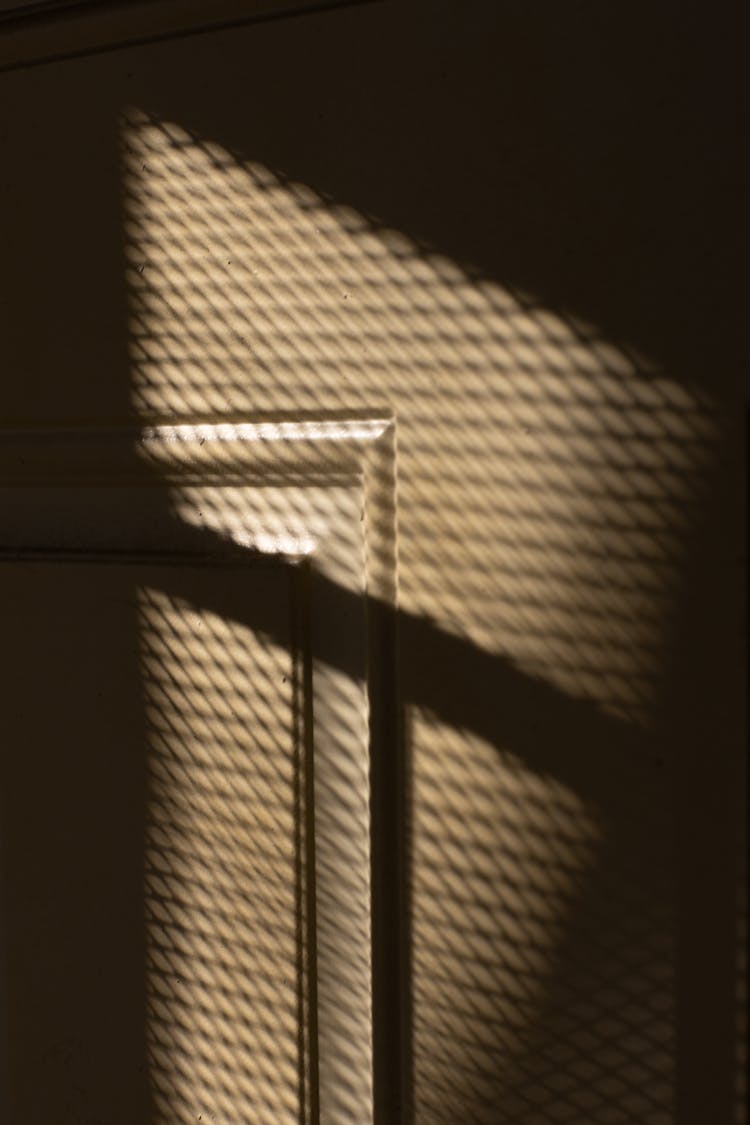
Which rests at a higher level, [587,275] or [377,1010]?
[587,275]

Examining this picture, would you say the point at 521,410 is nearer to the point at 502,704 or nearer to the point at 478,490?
the point at 478,490

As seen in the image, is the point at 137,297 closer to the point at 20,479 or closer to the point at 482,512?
the point at 20,479

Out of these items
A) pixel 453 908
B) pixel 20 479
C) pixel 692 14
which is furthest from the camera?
pixel 20 479

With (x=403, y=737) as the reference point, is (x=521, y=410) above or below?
above

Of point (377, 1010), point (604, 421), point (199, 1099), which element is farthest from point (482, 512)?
point (199, 1099)

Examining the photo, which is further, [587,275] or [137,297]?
[137,297]

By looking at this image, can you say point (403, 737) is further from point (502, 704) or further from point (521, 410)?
point (521, 410)

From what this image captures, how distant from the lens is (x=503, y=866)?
69 centimetres

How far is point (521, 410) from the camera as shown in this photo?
0.66 metres

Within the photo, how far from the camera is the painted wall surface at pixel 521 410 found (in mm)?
624

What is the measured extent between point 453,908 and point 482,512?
0.24m

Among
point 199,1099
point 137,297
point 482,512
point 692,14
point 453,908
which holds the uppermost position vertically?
point 692,14

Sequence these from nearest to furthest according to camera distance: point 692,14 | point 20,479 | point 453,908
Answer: point 692,14 < point 453,908 < point 20,479

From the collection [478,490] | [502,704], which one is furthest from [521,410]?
[502,704]
